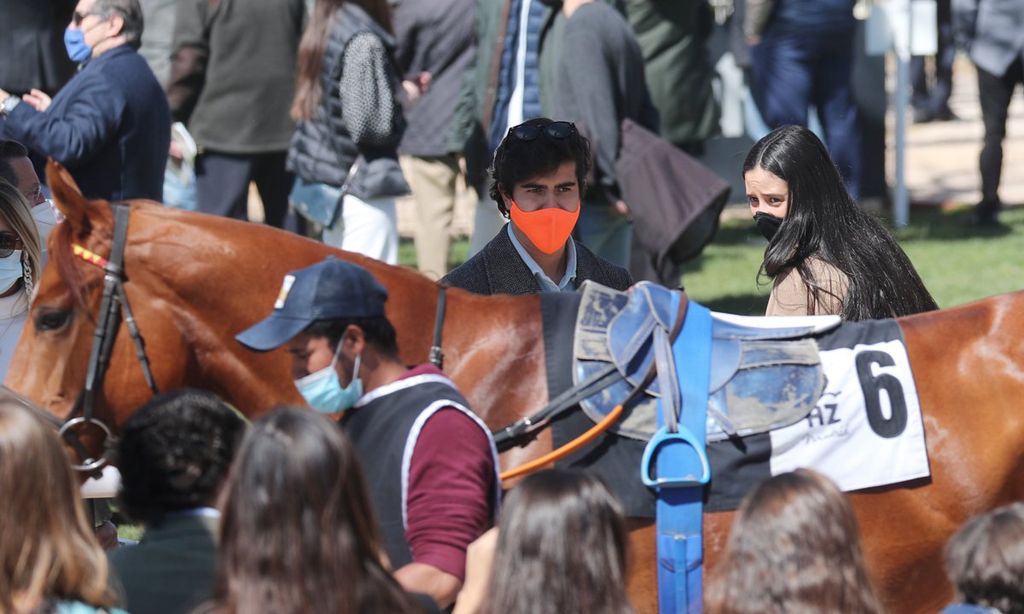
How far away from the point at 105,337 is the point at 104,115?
339 centimetres

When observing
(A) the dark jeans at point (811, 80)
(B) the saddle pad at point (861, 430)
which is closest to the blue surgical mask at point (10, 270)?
(B) the saddle pad at point (861, 430)

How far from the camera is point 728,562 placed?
3.07m

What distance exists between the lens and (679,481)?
3596mm

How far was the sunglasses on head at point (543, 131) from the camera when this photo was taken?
4785 mm

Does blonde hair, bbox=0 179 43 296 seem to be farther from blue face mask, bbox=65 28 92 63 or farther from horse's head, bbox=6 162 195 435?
blue face mask, bbox=65 28 92 63

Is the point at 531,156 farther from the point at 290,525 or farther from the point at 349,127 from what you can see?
the point at 349,127

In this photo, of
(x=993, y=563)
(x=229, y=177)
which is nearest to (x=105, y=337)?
(x=993, y=563)

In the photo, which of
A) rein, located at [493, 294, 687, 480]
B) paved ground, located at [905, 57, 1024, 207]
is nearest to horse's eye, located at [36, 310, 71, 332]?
rein, located at [493, 294, 687, 480]

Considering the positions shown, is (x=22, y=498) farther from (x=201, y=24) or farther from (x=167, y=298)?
(x=201, y=24)

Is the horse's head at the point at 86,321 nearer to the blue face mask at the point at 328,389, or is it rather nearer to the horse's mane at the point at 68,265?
the horse's mane at the point at 68,265

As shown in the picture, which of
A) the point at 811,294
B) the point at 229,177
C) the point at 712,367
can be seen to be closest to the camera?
the point at 712,367

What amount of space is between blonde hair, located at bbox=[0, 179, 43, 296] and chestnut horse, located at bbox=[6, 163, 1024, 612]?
1274 millimetres

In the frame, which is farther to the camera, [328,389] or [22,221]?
[22,221]

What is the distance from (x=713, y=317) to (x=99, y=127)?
151 inches
